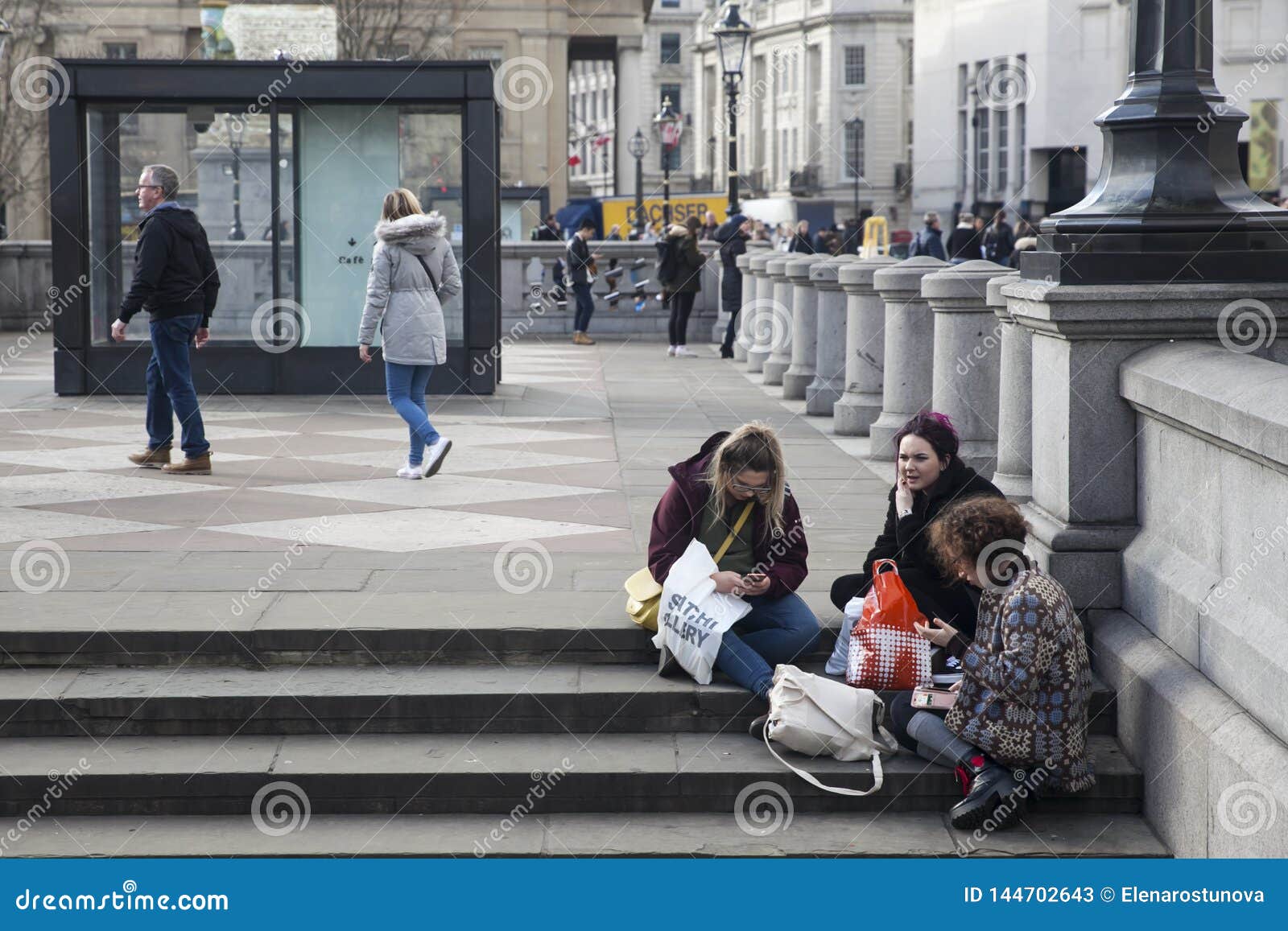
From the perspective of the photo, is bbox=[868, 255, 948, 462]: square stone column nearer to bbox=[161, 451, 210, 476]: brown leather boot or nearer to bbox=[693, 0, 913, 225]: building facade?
bbox=[161, 451, 210, 476]: brown leather boot

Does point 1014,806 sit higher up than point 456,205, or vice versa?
point 456,205

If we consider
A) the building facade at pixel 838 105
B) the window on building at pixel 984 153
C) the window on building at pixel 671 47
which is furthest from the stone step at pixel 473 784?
the window on building at pixel 671 47

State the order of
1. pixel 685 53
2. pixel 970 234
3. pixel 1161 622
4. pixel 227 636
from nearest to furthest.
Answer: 1. pixel 1161 622
2. pixel 227 636
3. pixel 970 234
4. pixel 685 53

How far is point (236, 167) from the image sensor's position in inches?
603

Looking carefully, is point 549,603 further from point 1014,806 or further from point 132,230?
point 132,230

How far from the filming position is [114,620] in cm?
654

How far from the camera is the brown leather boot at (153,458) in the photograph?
10.9 meters

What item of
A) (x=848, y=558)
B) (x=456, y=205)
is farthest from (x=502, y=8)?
(x=848, y=558)

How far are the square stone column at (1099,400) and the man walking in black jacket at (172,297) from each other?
5905 mm

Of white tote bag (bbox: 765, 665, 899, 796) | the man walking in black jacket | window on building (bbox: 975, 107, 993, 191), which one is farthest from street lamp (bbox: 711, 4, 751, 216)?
window on building (bbox: 975, 107, 993, 191)

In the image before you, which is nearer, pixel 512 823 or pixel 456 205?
pixel 512 823

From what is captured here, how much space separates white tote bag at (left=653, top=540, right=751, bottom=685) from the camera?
244 inches

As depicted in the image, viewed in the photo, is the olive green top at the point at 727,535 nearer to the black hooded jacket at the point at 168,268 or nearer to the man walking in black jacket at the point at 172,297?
the man walking in black jacket at the point at 172,297

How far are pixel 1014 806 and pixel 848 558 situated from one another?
102 inches
